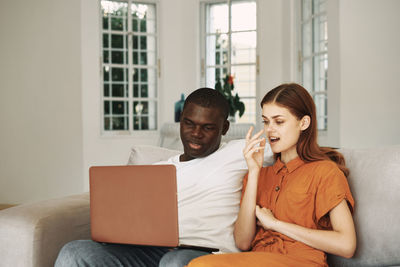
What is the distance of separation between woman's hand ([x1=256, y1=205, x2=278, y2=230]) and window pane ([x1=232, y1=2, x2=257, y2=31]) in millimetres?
4038

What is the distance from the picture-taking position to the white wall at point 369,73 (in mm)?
3311

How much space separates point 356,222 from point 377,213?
0.07 m

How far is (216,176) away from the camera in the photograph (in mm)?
1573

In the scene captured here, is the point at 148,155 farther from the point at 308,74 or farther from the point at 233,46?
the point at 233,46

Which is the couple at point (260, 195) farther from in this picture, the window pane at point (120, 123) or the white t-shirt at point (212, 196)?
the window pane at point (120, 123)

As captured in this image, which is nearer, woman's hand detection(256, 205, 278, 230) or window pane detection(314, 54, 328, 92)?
woman's hand detection(256, 205, 278, 230)

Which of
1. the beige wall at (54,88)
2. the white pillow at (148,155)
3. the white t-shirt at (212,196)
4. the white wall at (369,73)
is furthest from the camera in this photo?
the beige wall at (54,88)

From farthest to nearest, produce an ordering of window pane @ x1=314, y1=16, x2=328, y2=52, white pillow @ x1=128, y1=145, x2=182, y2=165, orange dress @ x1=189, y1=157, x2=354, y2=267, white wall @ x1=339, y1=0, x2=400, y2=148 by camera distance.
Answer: window pane @ x1=314, y1=16, x2=328, y2=52, white wall @ x1=339, y1=0, x2=400, y2=148, white pillow @ x1=128, y1=145, x2=182, y2=165, orange dress @ x1=189, y1=157, x2=354, y2=267

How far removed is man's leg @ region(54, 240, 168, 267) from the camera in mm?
1447

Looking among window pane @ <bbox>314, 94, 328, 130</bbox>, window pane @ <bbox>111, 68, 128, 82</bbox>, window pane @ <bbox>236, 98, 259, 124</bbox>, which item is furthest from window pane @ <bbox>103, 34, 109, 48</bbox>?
window pane @ <bbox>314, 94, 328, 130</bbox>

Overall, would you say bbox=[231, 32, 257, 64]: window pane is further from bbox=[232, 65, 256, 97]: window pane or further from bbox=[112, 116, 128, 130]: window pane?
bbox=[112, 116, 128, 130]: window pane

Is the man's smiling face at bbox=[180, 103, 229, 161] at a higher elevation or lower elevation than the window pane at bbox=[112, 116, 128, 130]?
higher

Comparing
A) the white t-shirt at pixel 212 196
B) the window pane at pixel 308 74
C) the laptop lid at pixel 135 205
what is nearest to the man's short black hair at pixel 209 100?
the white t-shirt at pixel 212 196

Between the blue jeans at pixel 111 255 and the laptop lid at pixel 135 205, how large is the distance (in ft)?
0.18
